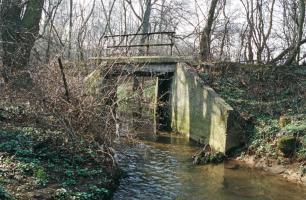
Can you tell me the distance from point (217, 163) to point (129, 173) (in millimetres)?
3472

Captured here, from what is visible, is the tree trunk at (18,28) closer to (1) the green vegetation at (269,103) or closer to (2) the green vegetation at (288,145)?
(1) the green vegetation at (269,103)

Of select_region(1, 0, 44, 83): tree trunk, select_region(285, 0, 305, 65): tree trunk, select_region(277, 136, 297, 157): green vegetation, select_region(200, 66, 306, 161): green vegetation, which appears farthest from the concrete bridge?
select_region(1, 0, 44, 83): tree trunk

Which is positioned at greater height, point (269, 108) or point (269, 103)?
point (269, 103)

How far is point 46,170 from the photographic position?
32.1 ft

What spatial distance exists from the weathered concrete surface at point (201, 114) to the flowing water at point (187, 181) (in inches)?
46.9

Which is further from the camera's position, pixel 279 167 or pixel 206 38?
pixel 206 38

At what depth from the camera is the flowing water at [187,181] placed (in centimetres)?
1087

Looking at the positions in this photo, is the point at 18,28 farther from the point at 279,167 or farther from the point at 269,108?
the point at 279,167

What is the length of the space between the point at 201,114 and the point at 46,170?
891 cm

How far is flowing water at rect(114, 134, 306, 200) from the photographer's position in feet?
35.7

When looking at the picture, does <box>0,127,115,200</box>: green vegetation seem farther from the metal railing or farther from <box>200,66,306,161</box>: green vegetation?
<box>200,66,306,161</box>: green vegetation

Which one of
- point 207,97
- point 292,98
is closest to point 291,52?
point 292,98

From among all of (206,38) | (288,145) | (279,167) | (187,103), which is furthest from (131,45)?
(279,167)

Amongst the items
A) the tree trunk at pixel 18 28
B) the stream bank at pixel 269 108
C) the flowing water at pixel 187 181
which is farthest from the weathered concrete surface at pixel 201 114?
the tree trunk at pixel 18 28
